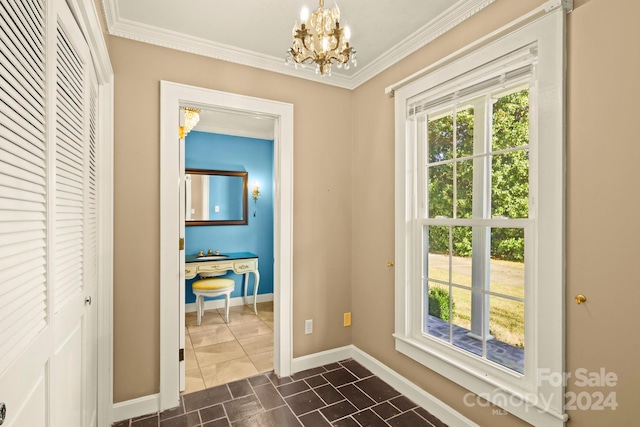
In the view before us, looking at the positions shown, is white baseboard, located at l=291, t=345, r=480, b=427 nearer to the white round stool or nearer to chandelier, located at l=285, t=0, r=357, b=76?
the white round stool

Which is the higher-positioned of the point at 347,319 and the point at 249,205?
the point at 249,205

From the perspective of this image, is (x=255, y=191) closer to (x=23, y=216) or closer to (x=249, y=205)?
(x=249, y=205)

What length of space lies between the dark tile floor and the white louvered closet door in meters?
0.78

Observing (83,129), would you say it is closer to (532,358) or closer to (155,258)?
(155,258)

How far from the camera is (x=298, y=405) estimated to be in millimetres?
2248

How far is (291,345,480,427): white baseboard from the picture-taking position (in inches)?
79.5

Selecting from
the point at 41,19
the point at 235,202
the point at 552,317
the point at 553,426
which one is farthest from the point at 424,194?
the point at 235,202

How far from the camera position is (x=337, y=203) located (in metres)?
2.93

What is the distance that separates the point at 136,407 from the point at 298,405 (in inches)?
42.1

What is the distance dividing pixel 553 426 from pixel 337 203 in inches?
79.4

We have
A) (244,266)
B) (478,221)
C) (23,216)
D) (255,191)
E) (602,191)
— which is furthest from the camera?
(255,191)

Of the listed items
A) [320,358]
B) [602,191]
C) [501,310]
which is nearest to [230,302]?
[320,358]

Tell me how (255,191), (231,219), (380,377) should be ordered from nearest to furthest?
(380,377) → (231,219) → (255,191)

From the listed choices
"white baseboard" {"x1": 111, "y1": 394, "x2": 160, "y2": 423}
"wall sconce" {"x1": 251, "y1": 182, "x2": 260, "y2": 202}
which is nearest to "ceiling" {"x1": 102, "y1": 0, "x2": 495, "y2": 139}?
"wall sconce" {"x1": 251, "y1": 182, "x2": 260, "y2": 202}
